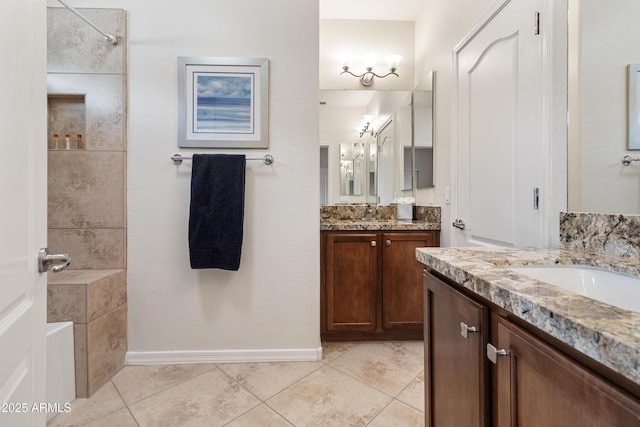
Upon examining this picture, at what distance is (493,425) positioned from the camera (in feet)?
2.17

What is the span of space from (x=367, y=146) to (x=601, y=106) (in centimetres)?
165

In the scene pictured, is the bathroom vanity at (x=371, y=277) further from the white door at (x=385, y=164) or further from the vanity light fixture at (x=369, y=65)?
the vanity light fixture at (x=369, y=65)

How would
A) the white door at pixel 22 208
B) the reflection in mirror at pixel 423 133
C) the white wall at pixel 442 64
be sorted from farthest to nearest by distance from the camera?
1. the reflection in mirror at pixel 423 133
2. the white wall at pixel 442 64
3. the white door at pixel 22 208

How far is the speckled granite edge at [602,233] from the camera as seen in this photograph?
885 millimetres

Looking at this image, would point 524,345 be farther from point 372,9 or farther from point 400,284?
point 372,9

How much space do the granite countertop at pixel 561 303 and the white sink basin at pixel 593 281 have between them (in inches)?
0.7

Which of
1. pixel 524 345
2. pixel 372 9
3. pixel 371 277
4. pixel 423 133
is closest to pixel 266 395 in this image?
pixel 371 277

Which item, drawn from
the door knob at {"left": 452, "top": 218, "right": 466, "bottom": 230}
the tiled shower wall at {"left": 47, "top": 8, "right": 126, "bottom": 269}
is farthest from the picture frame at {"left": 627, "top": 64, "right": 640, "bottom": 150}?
the tiled shower wall at {"left": 47, "top": 8, "right": 126, "bottom": 269}

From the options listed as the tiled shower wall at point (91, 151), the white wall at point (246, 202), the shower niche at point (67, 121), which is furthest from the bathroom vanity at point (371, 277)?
the shower niche at point (67, 121)

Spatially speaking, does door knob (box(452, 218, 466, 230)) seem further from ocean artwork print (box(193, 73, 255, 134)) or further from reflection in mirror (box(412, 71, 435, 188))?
ocean artwork print (box(193, 73, 255, 134))

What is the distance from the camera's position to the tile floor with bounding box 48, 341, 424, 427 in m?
1.35

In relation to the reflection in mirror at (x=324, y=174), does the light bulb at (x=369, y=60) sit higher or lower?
higher

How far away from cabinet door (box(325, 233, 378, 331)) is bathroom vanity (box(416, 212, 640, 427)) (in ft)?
3.41

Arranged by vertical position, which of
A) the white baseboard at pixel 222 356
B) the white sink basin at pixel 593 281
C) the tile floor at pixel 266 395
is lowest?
the tile floor at pixel 266 395
